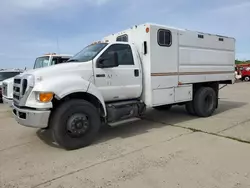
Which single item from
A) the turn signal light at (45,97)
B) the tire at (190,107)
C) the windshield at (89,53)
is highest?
the windshield at (89,53)

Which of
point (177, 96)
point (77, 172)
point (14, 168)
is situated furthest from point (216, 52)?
point (14, 168)

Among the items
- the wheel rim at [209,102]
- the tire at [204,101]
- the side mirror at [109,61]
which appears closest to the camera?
the side mirror at [109,61]

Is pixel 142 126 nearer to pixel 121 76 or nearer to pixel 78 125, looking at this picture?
pixel 121 76

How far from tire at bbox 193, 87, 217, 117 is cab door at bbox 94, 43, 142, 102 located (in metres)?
2.29

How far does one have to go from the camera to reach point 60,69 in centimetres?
488

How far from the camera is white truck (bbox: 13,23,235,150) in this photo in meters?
4.65

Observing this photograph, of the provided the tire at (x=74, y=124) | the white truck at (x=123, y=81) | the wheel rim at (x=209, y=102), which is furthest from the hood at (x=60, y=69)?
the wheel rim at (x=209, y=102)

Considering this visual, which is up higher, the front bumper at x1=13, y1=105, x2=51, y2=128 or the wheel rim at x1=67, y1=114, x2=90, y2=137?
the front bumper at x1=13, y1=105, x2=51, y2=128

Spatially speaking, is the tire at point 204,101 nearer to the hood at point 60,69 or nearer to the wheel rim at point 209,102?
the wheel rim at point 209,102

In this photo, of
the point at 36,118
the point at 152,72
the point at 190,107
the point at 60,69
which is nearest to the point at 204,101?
the point at 190,107

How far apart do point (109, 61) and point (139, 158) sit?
2.21 m

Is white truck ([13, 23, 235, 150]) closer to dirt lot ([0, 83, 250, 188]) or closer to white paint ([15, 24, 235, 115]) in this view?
white paint ([15, 24, 235, 115])

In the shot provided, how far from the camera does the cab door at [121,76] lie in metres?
5.39


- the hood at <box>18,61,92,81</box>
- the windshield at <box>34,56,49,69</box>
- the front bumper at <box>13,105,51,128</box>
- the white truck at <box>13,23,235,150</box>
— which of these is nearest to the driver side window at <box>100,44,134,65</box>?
the white truck at <box>13,23,235,150</box>
